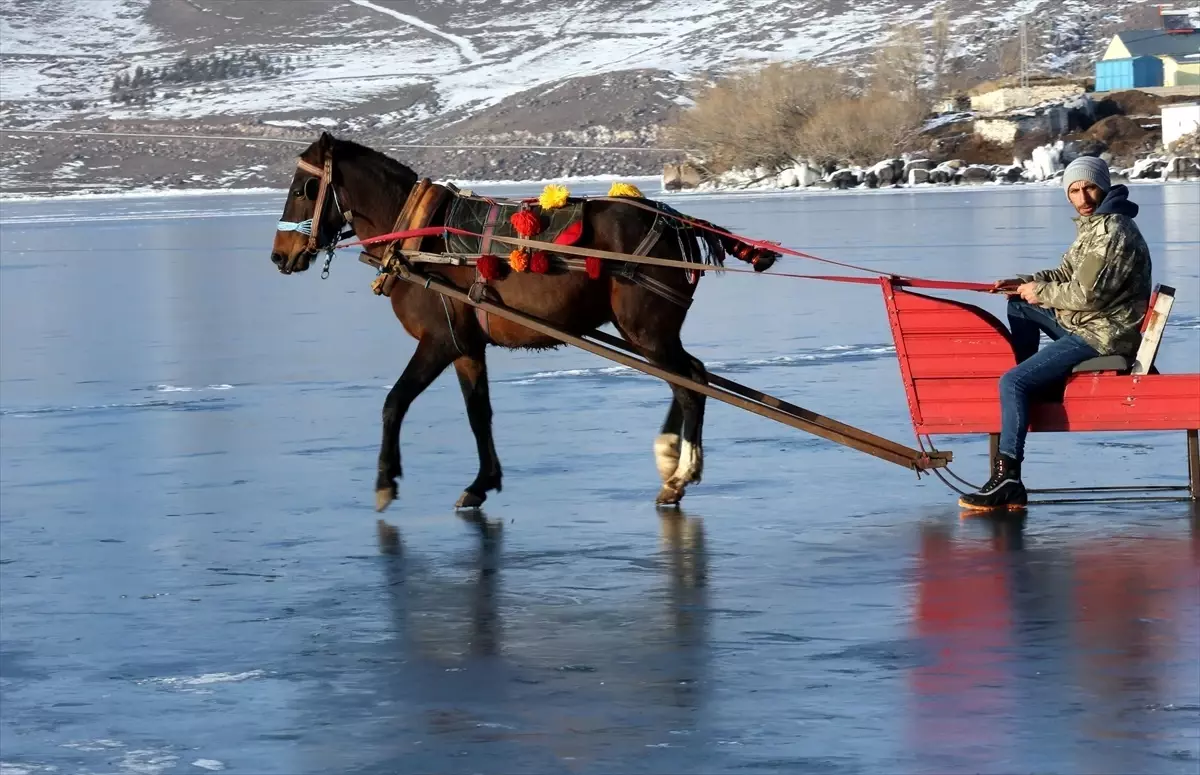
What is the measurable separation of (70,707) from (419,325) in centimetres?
365

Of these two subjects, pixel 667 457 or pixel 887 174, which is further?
pixel 887 174

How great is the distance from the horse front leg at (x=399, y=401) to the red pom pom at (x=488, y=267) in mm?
396

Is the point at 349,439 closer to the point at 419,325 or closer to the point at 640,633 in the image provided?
the point at 419,325

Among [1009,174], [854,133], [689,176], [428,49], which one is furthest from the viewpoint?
[428,49]

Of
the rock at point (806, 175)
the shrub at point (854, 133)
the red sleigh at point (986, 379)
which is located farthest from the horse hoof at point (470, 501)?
the shrub at point (854, 133)

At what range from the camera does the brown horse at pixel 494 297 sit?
880cm

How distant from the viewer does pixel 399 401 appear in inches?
348

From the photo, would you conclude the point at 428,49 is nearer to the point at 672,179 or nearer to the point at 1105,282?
the point at 672,179

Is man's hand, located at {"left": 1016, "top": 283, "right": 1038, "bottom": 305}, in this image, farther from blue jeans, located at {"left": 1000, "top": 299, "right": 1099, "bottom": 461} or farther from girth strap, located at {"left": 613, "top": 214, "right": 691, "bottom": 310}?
girth strap, located at {"left": 613, "top": 214, "right": 691, "bottom": 310}

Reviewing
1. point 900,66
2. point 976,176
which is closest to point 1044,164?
point 976,176

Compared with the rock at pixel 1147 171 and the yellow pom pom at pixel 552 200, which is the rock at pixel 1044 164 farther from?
the yellow pom pom at pixel 552 200

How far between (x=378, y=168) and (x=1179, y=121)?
64.1 metres

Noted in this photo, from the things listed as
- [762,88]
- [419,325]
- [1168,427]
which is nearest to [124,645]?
[419,325]

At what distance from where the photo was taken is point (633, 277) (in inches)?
344
